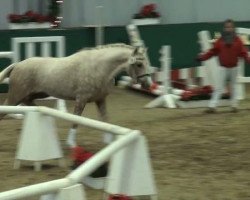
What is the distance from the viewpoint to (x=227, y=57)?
12695 millimetres

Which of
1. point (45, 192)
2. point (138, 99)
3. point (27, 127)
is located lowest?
point (138, 99)

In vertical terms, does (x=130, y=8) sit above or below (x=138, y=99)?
above

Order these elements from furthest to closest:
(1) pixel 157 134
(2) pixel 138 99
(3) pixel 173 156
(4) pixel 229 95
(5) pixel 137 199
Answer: (2) pixel 138 99
(4) pixel 229 95
(1) pixel 157 134
(3) pixel 173 156
(5) pixel 137 199

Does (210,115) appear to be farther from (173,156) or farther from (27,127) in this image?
(27,127)

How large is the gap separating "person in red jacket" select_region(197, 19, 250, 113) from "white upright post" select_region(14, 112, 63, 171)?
5420 millimetres

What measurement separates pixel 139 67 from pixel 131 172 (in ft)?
10.5

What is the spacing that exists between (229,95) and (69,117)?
7.70 metres

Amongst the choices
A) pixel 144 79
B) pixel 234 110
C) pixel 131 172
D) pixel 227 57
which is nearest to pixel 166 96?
pixel 234 110

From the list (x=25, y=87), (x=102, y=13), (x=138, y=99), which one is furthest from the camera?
(x=102, y=13)

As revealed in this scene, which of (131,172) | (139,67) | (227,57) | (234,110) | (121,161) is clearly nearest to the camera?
(121,161)

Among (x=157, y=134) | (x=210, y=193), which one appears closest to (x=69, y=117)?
(x=210, y=193)

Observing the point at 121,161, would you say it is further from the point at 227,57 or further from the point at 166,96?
the point at 166,96

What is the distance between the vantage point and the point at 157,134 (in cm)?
1038

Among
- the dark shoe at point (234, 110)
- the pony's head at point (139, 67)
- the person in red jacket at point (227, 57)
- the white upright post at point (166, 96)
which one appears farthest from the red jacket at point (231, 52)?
the pony's head at point (139, 67)
